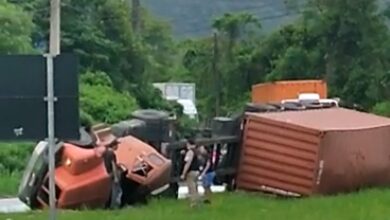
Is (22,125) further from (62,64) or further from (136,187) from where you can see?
(136,187)

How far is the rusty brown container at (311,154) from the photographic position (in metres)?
20.6

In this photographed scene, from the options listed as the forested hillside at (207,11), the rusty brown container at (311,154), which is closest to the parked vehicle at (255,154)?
the rusty brown container at (311,154)

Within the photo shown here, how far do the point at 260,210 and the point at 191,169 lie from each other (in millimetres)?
2711

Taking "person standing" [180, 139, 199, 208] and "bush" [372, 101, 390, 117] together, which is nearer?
"person standing" [180, 139, 199, 208]

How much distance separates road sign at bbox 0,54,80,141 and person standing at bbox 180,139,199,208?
742 centimetres

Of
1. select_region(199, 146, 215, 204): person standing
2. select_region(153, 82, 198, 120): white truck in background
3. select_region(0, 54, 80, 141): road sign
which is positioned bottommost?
select_region(153, 82, 198, 120): white truck in background

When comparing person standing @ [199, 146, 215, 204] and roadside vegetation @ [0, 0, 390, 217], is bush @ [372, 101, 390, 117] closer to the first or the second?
roadside vegetation @ [0, 0, 390, 217]

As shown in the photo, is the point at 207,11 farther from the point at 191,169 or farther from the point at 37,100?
the point at 37,100

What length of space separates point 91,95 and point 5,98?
40.3 m

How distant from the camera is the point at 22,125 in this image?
1100 cm

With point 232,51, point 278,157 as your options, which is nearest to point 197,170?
point 278,157

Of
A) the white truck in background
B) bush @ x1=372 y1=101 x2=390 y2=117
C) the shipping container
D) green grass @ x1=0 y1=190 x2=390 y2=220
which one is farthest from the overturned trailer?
the white truck in background

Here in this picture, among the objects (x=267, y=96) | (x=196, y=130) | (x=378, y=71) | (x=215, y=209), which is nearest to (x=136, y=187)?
(x=215, y=209)

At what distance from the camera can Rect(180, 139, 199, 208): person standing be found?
61.0ft
